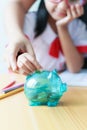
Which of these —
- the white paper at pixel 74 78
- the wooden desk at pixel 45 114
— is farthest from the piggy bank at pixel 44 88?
the white paper at pixel 74 78

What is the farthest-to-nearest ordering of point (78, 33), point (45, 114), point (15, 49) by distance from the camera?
point (78, 33)
point (15, 49)
point (45, 114)

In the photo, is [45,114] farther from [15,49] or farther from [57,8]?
[57,8]

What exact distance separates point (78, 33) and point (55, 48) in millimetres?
89

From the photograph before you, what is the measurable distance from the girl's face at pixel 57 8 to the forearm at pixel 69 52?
1.7 inches

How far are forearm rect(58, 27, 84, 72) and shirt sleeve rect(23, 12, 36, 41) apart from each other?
8cm

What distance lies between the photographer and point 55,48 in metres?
0.73

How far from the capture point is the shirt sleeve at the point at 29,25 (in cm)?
73

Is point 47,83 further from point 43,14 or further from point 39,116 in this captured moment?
point 43,14

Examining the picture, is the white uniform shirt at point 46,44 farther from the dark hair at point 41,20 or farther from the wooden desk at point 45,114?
the wooden desk at point 45,114

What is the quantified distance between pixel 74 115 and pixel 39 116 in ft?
0.17

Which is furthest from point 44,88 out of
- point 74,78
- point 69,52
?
point 69,52

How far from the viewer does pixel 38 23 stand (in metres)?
0.74

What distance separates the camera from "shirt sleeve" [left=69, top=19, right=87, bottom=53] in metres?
0.75

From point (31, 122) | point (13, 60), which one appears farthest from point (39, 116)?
point (13, 60)
